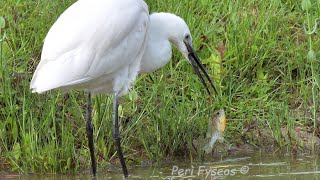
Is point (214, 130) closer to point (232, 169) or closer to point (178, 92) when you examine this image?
point (232, 169)

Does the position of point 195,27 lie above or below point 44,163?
above

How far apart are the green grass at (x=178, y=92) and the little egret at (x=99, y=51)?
31 cm

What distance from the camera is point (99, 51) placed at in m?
6.91

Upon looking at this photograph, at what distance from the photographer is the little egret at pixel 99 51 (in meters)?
6.81

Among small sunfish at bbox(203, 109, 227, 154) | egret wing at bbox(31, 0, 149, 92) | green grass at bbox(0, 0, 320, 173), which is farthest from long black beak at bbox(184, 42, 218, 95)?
egret wing at bbox(31, 0, 149, 92)

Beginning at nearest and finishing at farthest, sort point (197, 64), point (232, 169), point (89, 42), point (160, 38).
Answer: point (89, 42) → point (232, 169) → point (160, 38) → point (197, 64)

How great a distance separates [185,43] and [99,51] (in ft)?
3.12

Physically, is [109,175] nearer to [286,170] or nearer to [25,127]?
[25,127]

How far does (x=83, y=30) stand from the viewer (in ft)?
22.5

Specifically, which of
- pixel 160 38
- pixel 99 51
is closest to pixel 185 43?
pixel 160 38

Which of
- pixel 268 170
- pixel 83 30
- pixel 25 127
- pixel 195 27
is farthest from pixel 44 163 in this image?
pixel 195 27

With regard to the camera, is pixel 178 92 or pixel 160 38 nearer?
pixel 160 38

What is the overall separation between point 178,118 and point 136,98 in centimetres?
39

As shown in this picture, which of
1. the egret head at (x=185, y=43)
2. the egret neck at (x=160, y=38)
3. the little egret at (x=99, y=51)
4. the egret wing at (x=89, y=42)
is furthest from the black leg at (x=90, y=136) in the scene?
the egret head at (x=185, y=43)
